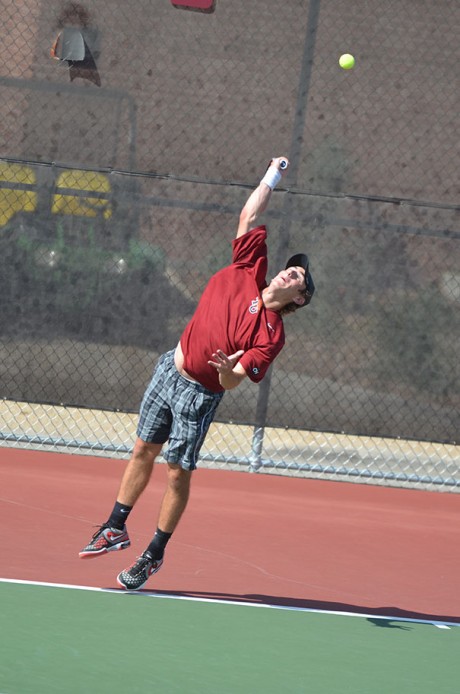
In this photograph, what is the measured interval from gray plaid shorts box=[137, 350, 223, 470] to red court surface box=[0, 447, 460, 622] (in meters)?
0.66

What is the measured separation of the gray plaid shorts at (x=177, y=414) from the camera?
18.0 ft

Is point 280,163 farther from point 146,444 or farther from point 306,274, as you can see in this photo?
point 146,444

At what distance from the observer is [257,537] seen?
6984 mm

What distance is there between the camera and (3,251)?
8922 millimetres

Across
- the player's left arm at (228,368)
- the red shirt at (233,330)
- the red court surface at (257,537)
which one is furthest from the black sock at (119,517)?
the player's left arm at (228,368)

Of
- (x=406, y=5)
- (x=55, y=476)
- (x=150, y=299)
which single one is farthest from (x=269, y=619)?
(x=406, y=5)

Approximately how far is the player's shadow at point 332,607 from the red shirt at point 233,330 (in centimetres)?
93

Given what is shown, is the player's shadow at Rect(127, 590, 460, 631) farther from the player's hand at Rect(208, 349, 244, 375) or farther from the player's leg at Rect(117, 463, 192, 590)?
the player's hand at Rect(208, 349, 244, 375)

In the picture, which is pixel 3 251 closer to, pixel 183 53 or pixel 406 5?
pixel 183 53

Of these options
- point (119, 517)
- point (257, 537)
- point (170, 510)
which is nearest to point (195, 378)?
point (170, 510)

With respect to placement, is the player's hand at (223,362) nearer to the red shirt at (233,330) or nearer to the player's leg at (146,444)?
the red shirt at (233,330)

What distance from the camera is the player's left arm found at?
16.8 feet

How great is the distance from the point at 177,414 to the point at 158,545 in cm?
59

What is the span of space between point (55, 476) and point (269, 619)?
326 centimetres
